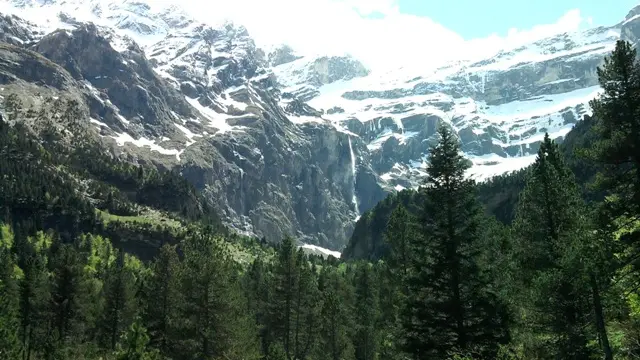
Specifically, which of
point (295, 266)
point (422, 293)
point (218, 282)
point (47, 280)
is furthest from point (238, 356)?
point (47, 280)

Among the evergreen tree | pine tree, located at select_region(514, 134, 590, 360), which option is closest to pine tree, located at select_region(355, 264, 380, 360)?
pine tree, located at select_region(514, 134, 590, 360)

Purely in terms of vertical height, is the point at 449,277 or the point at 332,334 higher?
the point at 449,277

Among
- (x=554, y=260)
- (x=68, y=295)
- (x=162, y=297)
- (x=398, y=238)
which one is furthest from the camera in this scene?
(x=68, y=295)

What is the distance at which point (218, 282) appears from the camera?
42656mm

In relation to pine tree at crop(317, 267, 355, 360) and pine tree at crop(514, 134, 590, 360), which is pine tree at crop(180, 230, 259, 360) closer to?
pine tree at crop(317, 267, 355, 360)

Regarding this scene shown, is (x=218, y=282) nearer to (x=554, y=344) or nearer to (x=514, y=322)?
(x=514, y=322)

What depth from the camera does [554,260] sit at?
28.7 meters

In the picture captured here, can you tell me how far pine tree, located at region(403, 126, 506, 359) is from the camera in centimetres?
2656

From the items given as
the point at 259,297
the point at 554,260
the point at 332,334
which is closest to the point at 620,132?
the point at 554,260

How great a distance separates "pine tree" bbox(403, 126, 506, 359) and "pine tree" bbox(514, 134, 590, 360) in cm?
236

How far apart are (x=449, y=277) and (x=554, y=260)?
5.78 m

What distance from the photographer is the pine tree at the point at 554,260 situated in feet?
81.5

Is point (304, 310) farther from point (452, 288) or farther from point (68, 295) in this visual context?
point (452, 288)

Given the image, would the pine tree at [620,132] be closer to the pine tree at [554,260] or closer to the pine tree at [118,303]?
the pine tree at [554,260]
